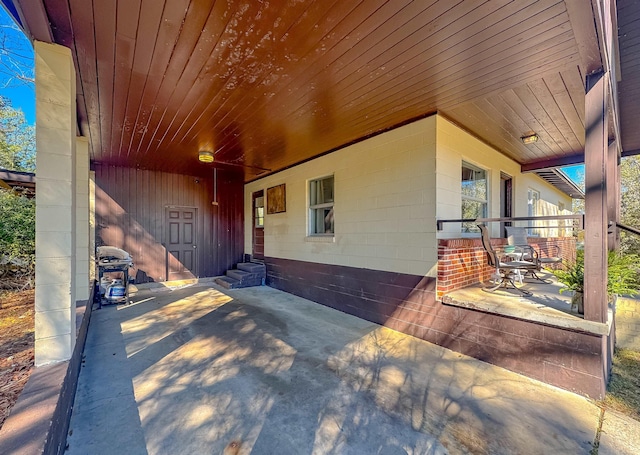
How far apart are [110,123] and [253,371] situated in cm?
384

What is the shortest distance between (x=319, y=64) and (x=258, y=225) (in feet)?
18.3

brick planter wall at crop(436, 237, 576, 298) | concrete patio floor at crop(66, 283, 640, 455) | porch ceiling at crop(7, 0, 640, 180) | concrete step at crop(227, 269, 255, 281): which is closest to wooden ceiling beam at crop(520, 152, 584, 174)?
porch ceiling at crop(7, 0, 640, 180)

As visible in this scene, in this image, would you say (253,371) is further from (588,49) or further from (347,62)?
(588,49)

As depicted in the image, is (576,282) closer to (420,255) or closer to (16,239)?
(420,255)

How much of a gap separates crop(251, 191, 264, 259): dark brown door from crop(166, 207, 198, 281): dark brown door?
1.55m

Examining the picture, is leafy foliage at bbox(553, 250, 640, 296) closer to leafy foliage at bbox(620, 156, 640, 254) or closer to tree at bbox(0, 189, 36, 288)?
leafy foliage at bbox(620, 156, 640, 254)

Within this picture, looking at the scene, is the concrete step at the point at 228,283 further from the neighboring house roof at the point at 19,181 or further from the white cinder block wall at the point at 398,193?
the neighboring house roof at the point at 19,181

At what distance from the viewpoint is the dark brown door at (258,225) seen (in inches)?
296

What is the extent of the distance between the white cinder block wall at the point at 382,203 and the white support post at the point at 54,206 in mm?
3507

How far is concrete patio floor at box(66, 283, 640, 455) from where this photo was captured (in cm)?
183

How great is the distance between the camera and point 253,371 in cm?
274

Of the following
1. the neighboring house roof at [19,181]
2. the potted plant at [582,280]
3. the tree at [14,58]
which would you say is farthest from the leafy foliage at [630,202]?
the tree at [14,58]

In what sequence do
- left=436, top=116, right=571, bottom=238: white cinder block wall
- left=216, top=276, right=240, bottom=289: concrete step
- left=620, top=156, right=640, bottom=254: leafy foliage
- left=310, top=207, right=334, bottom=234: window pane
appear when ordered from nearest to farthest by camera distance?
left=436, top=116, right=571, bottom=238: white cinder block wall → left=310, top=207, right=334, bottom=234: window pane → left=216, top=276, right=240, bottom=289: concrete step → left=620, top=156, right=640, bottom=254: leafy foliage

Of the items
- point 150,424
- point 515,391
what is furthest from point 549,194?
point 150,424
